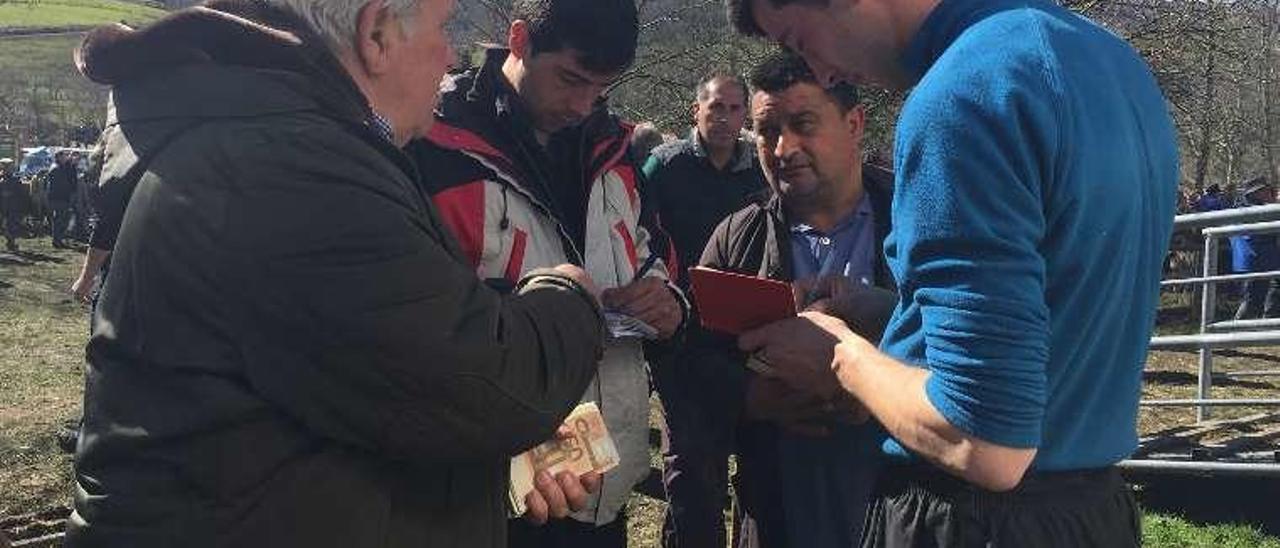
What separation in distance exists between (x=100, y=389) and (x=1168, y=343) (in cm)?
527

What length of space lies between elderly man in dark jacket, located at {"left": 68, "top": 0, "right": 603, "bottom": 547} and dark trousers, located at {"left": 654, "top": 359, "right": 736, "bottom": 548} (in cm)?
168

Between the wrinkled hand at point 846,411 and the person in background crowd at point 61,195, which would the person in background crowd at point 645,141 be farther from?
the person in background crowd at point 61,195

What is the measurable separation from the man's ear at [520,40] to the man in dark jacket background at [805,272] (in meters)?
0.77

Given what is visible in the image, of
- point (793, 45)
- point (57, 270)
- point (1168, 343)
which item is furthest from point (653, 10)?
point (793, 45)

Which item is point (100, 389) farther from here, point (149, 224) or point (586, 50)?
point (586, 50)

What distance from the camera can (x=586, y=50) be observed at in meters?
2.96

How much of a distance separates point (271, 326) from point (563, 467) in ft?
2.59

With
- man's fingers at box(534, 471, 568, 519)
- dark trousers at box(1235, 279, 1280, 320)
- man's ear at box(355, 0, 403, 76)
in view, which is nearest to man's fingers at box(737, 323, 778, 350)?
man's fingers at box(534, 471, 568, 519)

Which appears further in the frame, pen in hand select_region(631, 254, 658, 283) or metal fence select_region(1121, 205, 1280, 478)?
metal fence select_region(1121, 205, 1280, 478)

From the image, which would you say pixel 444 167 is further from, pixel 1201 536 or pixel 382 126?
pixel 1201 536

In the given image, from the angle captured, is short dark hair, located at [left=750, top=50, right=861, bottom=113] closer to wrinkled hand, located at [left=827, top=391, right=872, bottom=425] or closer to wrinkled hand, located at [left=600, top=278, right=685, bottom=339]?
wrinkled hand, located at [left=600, top=278, right=685, bottom=339]

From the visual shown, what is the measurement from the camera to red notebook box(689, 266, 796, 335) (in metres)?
2.39

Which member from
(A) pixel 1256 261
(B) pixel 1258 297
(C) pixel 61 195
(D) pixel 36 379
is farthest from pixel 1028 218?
(C) pixel 61 195

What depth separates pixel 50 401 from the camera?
29.4ft
